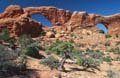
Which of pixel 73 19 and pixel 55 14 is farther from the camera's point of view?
pixel 55 14

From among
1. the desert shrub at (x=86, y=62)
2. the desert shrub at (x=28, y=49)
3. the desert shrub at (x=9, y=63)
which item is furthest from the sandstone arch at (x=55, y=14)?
the desert shrub at (x=9, y=63)

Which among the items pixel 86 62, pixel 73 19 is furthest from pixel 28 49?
pixel 73 19

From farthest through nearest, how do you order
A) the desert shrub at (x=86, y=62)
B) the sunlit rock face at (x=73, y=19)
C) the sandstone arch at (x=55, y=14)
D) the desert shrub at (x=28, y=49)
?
the sandstone arch at (x=55, y=14), the sunlit rock face at (x=73, y=19), the desert shrub at (x=28, y=49), the desert shrub at (x=86, y=62)

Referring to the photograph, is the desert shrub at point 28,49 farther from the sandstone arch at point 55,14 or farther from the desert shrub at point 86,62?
the sandstone arch at point 55,14

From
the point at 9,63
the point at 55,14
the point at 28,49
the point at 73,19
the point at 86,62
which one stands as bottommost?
the point at 86,62

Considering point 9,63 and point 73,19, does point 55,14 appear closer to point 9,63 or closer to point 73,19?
point 73,19

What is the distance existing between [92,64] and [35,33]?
91.8 feet

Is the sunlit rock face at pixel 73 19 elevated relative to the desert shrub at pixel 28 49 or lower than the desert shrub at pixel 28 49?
elevated

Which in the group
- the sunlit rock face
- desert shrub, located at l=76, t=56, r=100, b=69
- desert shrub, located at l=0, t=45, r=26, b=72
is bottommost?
desert shrub, located at l=76, t=56, r=100, b=69

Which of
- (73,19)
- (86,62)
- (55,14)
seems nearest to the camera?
(86,62)

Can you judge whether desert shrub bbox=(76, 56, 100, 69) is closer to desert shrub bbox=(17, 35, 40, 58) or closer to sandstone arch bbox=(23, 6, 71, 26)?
desert shrub bbox=(17, 35, 40, 58)

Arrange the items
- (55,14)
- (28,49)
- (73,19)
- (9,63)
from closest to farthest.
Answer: (9,63)
(28,49)
(73,19)
(55,14)

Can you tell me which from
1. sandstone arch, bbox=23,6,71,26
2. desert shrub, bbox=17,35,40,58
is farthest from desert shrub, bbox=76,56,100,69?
sandstone arch, bbox=23,6,71,26

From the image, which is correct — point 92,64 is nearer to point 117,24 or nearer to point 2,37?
point 2,37
